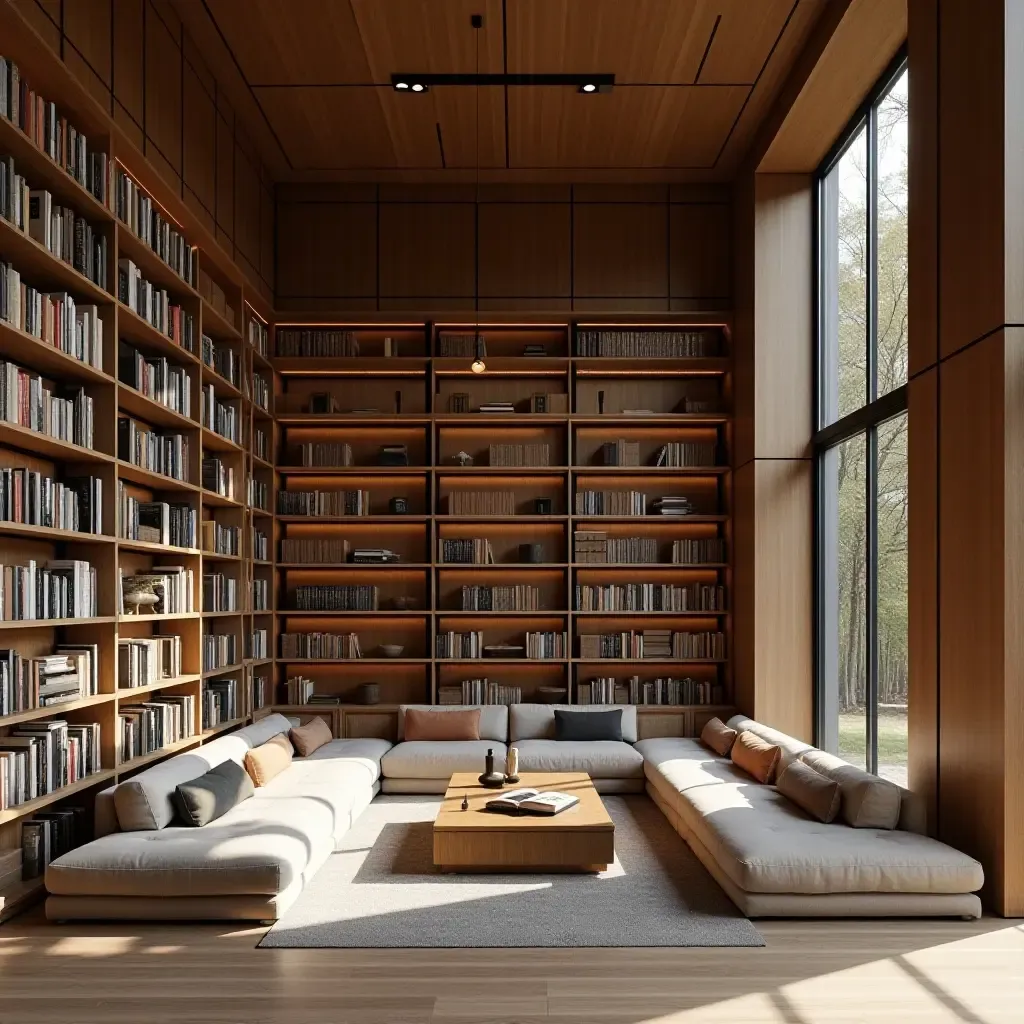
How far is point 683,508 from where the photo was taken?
9.34 metres

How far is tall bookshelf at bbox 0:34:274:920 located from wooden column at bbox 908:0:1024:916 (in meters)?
4.31

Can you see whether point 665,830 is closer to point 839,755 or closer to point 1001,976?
point 839,755

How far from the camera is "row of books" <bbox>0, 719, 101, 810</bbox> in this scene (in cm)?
465

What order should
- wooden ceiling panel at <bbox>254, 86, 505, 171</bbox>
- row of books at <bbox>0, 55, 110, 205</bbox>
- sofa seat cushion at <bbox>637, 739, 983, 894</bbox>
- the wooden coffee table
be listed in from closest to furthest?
row of books at <bbox>0, 55, 110, 205</bbox> < sofa seat cushion at <bbox>637, 739, 983, 894</bbox> < the wooden coffee table < wooden ceiling panel at <bbox>254, 86, 505, 171</bbox>

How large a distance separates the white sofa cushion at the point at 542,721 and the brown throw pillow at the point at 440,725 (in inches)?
13.9

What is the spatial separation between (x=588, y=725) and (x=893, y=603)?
2933 mm

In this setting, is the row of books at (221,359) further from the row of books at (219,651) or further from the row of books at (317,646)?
the row of books at (317,646)

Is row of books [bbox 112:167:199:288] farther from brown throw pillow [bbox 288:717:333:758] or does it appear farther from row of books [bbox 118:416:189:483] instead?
brown throw pillow [bbox 288:717:333:758]

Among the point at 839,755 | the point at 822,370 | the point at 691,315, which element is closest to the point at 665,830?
the point at 839,755

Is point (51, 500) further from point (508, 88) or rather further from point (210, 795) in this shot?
point (508, 88)

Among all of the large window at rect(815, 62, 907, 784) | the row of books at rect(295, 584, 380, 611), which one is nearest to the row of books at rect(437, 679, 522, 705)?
the row of books at rect(295, 584, 380, 611)

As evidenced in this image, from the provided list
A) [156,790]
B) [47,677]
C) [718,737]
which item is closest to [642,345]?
[718,737]

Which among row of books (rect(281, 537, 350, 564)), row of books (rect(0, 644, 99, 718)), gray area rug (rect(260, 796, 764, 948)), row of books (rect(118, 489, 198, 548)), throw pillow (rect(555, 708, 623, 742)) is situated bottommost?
gray area rug (rect(260, 796, 764, 948))

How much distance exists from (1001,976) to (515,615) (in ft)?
18.4
